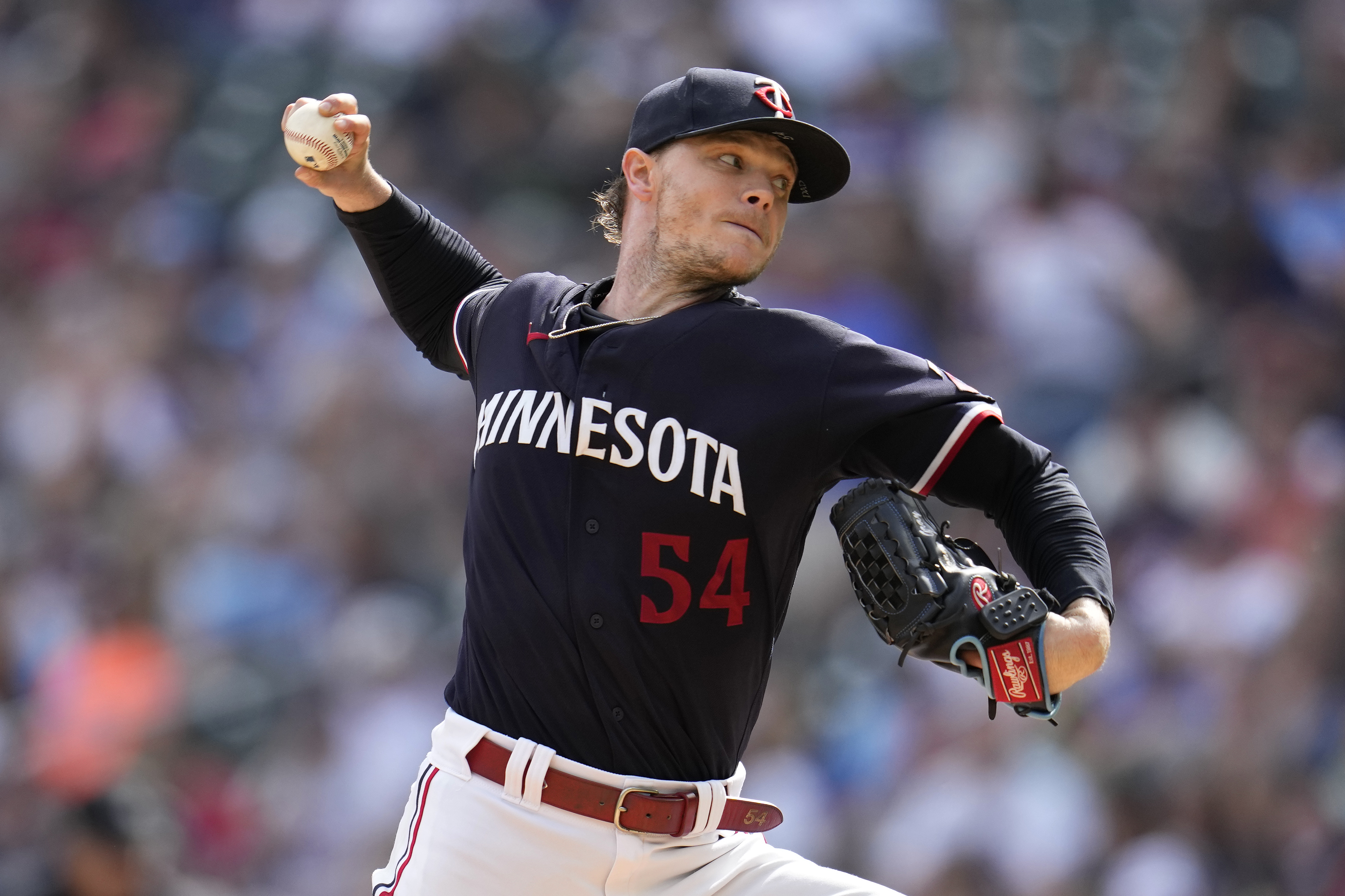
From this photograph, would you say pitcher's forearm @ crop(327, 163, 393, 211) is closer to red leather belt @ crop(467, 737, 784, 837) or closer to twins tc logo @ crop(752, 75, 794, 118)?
twins tc logo @ crop(752, 75, 794, 118)

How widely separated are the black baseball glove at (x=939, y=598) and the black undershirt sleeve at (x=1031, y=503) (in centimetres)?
6

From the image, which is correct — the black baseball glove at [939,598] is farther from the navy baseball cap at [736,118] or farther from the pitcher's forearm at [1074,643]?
the navy baseball cap at [736,118]

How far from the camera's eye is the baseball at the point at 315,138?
10.3ft

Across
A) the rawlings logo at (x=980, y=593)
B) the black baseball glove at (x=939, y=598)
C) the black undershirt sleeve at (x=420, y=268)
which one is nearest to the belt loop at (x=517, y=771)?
the black baseball glove at (x=939, y=598)

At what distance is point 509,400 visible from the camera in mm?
2959

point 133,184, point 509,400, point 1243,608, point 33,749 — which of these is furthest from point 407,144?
point 509,400

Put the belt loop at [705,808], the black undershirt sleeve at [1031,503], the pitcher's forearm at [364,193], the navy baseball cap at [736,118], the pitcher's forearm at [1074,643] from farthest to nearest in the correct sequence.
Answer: the pitcher's forearm at [364,193], the navy baseball cap at [736,118], the belt loop at [705,808], the black undershirt sleeve at [1031,503], the pitcher's forearm at [1074,643]

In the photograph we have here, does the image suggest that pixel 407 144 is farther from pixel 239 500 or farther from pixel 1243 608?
pixel 1243 608

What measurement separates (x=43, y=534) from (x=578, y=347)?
19.0 feet

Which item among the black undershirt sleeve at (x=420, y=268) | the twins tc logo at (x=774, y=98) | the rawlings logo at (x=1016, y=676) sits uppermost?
the twins tc logo at (x=774, y=98)

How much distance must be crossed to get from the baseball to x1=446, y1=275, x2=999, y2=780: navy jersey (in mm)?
753

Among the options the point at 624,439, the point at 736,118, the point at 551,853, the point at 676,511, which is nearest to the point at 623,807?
the point at 551,853

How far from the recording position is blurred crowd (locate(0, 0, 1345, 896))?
5457 millimetres

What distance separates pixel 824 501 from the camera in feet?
22.6
